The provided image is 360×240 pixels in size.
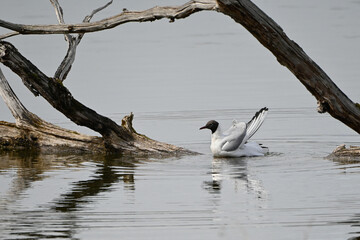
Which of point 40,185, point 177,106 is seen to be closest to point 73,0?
point 177,106

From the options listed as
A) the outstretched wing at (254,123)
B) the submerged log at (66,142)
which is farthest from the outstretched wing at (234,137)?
the submerged log at (66,142)

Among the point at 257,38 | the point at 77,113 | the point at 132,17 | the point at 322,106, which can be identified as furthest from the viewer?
the point at 77,113

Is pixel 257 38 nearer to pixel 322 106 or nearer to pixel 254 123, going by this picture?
pixel 322 106

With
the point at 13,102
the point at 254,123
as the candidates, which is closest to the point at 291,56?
the point at 254,123

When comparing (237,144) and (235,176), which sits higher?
(237,144)

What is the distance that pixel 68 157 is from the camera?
13547 mm

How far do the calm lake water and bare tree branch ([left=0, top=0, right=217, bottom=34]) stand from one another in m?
1.96

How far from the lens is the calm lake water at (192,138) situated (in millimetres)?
9188

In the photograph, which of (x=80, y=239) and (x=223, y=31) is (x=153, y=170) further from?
(x=223, y=31)

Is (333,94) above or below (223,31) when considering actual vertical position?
below

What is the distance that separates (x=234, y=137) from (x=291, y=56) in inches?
120

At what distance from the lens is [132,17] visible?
11.1 m

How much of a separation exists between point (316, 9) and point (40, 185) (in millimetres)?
17687

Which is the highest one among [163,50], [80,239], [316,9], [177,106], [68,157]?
[316,9]
